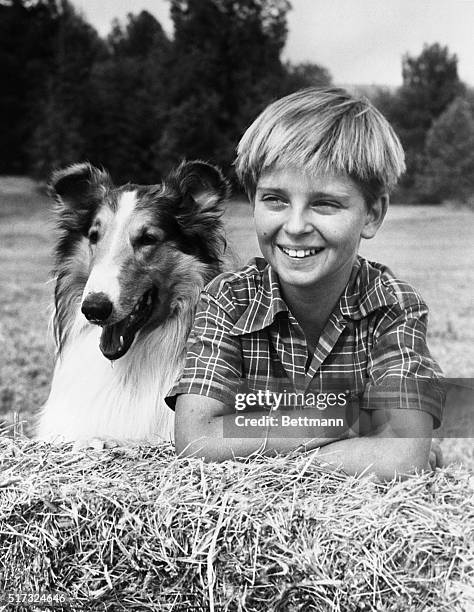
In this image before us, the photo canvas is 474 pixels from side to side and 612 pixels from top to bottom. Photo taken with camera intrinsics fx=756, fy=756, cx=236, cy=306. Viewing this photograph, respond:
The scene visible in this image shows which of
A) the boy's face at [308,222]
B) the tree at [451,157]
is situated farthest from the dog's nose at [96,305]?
the tree at [451,157]

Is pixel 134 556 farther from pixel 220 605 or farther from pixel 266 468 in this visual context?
pixel 266 468

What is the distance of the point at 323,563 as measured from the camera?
5.86 ft

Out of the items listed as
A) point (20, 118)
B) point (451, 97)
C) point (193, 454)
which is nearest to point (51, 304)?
point (20, 118)

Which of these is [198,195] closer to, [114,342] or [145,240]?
[145,240]

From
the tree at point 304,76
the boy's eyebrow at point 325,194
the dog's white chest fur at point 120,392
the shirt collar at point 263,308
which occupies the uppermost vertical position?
the tree at point 304,76

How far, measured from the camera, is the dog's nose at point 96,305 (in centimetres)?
275

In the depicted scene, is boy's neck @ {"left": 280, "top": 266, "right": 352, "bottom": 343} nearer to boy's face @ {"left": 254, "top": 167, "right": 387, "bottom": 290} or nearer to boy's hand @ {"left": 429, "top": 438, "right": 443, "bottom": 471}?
boy's face @ {"left": 254, "top": 167, "right": 387, "bottom": 290}

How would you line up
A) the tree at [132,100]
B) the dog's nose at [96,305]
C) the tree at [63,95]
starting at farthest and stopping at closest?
the tree at [63,95] → the tree at [132,100] → the dog's nose at [96,305]

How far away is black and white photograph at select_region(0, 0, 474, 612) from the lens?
187cm

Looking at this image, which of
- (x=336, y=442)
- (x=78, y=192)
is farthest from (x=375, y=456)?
(x=78, y=192)

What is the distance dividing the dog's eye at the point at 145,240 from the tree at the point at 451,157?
1560mm

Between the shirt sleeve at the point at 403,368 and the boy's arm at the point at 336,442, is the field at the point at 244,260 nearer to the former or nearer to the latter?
the shirt sleeve at the point at 403,368

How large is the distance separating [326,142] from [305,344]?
67cm

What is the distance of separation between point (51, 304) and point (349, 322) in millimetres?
1584
